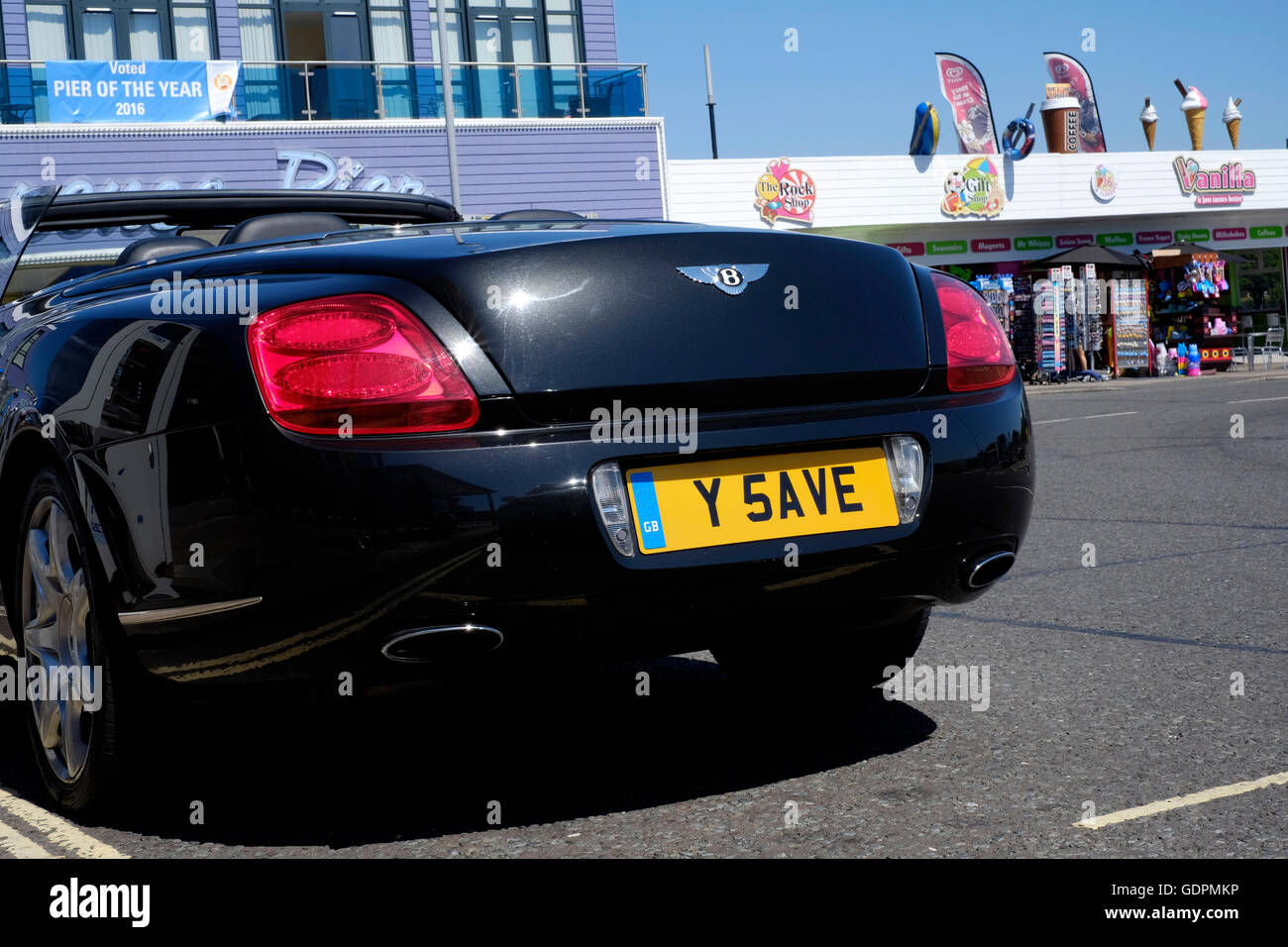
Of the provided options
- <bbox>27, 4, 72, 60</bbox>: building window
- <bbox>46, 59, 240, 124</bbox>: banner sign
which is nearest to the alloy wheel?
<bbox>46, 59, 240, 124</bbox>: banner sign

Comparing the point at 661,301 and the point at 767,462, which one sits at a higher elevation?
the point at 661,301

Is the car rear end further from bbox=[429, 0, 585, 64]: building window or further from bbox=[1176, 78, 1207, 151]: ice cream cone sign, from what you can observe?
bbox=[1176, 78, 1207, 151]: ice cream cone sign

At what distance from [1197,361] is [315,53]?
673 inches

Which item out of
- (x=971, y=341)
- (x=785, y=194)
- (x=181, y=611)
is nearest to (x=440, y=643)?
(x=181, y=611)

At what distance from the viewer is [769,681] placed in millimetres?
3785

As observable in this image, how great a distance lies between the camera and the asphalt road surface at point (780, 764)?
2.64 metres

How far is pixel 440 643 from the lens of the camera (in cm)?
252

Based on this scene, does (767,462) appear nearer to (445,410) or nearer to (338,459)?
(445,410)

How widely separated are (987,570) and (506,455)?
106 centimetres

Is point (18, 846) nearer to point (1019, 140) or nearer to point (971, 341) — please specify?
point (971, 341)

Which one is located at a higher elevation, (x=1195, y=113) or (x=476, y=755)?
(x=1195, y=113)

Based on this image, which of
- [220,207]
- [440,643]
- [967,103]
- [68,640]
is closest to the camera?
[440,643]
